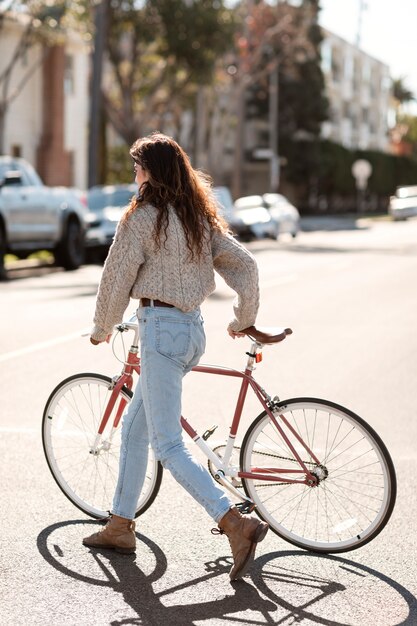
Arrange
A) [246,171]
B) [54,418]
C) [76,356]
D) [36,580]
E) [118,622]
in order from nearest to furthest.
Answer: [118,622] → [36,580] → [54,418] → [76,356] → [246,171]

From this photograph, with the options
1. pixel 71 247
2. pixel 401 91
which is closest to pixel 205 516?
pixel 71 247

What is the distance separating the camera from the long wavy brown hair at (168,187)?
192 inches

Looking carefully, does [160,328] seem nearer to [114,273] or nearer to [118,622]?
[114,273]

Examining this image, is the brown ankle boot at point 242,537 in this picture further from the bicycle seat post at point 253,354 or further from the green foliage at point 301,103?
the green foliage at point 301,103

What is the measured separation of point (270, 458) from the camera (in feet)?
17.5

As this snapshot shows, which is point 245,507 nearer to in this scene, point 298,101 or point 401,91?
point 298,101

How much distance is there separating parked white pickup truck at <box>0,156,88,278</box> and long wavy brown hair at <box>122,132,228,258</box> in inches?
595

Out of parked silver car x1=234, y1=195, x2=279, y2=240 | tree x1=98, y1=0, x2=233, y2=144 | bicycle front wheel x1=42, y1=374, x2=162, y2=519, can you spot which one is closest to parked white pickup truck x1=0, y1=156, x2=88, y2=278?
parked silver car x1=234, y1=195, x2=279, y2=240

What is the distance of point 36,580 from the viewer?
4.86 meters

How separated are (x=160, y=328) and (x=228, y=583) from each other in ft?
3.41

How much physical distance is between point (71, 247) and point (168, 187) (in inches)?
723

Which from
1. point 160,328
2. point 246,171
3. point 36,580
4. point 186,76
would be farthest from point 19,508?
point 246,171

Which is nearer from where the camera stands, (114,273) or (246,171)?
(114,273)

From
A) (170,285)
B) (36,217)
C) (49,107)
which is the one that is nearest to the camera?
(170,285)
